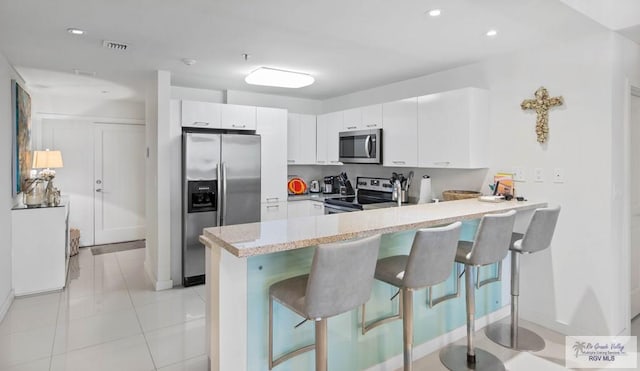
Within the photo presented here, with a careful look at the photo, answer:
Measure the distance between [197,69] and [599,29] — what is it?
3455 mm

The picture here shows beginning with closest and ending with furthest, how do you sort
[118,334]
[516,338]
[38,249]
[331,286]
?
[331,286] → [516,338] → [118,334] → [38,249]

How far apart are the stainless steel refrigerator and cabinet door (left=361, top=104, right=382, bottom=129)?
1.29 metres

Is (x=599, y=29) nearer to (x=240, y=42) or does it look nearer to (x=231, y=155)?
(x=240, y=42)

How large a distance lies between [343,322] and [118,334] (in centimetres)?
193

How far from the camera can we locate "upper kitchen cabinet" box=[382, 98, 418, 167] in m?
3.80

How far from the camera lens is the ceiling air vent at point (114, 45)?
296cm

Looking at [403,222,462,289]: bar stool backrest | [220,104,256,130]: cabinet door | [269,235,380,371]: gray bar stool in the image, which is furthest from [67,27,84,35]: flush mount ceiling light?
[403,222,462,289]: bar stool backrest

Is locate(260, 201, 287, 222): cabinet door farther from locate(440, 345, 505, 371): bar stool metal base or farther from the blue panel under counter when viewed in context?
locate(440, 345, 505, 371): bar stool metal base

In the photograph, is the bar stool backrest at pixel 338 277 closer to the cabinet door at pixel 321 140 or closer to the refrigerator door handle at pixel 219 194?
the refrigerator door handle at pixel 219 194

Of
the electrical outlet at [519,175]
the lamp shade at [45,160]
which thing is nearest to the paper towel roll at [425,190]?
the electrical outlet at [519,175]

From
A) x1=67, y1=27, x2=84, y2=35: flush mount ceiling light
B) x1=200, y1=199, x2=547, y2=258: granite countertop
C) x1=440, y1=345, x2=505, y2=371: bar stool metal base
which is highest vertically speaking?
x1=67, y1=27, x2=84, y2=35: flush mount ceiling light

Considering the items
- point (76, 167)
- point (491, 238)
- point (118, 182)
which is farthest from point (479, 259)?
point (76, 167)

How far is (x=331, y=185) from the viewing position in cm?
543

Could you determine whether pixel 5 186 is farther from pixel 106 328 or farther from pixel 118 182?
pixel 118 182
